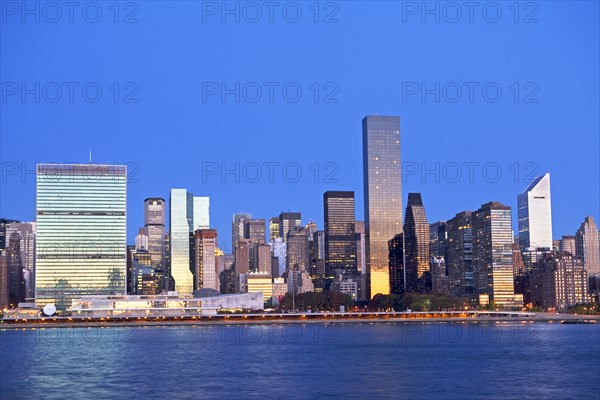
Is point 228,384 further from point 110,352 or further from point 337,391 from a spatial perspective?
point 110,352

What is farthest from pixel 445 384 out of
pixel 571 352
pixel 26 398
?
pixel 571 352

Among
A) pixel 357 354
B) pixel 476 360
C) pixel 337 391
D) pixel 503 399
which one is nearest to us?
pixel 503 399

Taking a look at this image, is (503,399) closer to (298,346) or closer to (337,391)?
(337,391)

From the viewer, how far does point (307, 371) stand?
110m

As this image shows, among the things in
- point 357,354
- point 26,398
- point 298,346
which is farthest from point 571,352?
point 26,398

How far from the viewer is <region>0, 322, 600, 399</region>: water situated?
295 feet

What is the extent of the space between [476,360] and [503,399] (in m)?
42.2

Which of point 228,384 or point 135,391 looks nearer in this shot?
point 135,391

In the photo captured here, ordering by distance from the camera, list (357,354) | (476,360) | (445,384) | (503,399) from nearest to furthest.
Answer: (503,399) → (445,384) → (476,360) → (357,354)

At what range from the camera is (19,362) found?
129 meters

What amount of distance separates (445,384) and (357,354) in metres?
41.5

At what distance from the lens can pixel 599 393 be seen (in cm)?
8881

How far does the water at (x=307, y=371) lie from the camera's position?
89.8 metres

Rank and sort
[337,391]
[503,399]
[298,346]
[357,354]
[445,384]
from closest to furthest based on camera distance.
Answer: [503,399]
[337,391]
[445,384]
[357,354]
[298,346]
